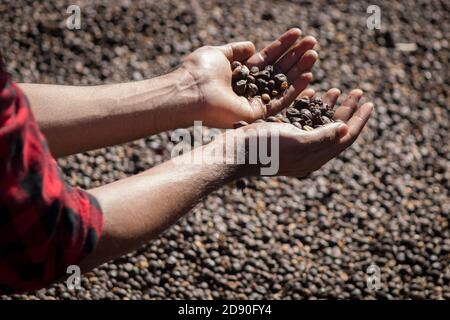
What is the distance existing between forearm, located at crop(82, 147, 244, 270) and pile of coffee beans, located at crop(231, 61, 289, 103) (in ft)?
2.56

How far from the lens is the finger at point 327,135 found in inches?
97.8

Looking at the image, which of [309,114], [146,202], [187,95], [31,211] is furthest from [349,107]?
[31,211]

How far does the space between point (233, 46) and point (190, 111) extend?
449 mm

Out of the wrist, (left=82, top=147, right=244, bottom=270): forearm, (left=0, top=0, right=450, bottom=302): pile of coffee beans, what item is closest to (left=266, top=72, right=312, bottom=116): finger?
the wrist

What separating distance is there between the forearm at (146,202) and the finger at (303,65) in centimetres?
101

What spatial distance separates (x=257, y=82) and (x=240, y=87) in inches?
4.0

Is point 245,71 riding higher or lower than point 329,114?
higher

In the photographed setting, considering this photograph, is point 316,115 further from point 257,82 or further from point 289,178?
point 289,178

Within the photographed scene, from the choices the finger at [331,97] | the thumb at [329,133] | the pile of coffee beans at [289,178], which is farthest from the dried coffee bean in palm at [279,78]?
the pile of coffee beans at [289,178]

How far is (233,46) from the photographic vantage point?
297cm

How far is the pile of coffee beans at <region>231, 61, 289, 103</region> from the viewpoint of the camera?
2889mm

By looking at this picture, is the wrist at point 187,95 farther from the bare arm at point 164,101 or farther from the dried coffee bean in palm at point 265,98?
the dried coffee bean in palm at point 265,98

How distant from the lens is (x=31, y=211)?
5.12 ft

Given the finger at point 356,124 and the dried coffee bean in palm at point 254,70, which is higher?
the dried coffee bean in palm at point 254,70
